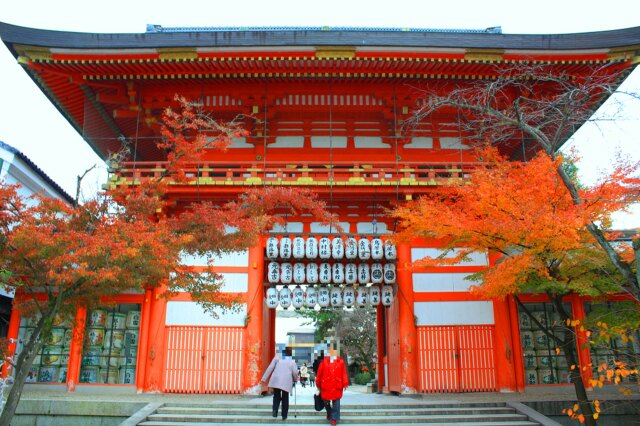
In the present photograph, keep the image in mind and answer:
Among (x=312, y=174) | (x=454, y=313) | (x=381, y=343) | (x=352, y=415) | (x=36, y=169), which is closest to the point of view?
(x=352, y=415)

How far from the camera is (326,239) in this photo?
46.2 feet

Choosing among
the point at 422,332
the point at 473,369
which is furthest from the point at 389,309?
the point at 473,369

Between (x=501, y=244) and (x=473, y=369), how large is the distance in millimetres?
4566

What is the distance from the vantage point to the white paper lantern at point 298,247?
14039 mm

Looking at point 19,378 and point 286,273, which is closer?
point 19,378

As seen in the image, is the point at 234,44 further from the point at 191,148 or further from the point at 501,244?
the point at 501,244

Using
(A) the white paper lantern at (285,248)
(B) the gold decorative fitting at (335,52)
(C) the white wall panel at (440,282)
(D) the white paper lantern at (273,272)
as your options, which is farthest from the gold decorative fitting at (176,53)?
(C) the white wall panel at (440,282)

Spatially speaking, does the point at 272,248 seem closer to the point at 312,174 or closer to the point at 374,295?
the point at 312,174

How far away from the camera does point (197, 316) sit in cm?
1378

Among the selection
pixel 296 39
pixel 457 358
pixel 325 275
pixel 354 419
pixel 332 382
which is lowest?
pixel 354 419

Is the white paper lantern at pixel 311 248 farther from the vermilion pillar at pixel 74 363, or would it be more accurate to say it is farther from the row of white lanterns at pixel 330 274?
the vermilion pillar at pixel 74 363

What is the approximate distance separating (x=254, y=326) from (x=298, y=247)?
2360 mm

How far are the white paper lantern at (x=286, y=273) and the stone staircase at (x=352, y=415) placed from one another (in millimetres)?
3575

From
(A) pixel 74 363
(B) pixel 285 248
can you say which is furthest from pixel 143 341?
(B) pixel 285 248
